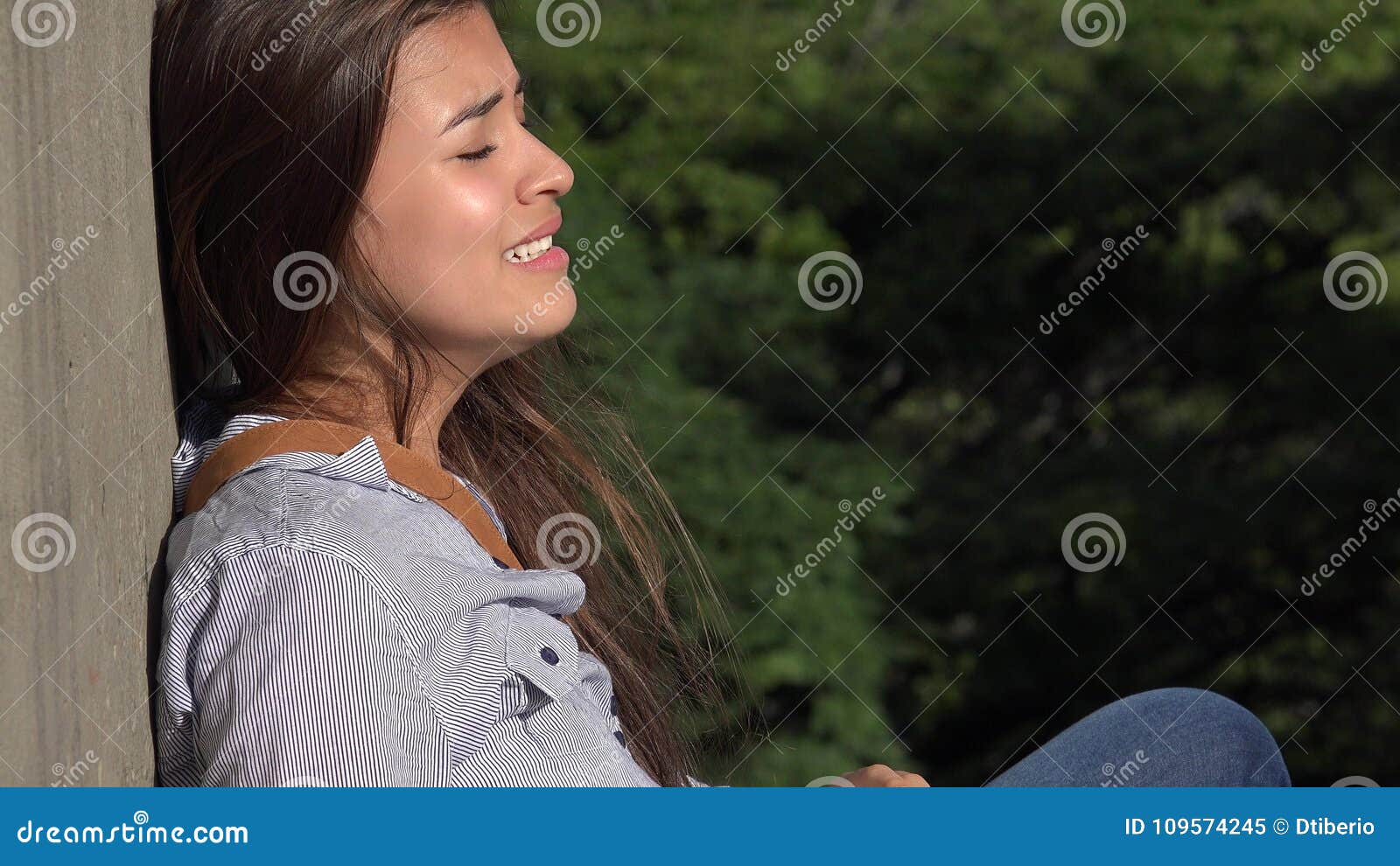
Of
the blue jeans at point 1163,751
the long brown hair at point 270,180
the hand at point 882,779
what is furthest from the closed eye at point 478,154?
the blue jeans at point 1163,751

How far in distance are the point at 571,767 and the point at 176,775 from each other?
36 cm

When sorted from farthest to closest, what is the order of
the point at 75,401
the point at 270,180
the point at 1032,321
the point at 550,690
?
1. the point at 1032,321
2. the point at 270,180
3. the point at 550,690
4. the point at 75,401

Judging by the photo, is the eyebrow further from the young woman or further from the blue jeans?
the blue jeans

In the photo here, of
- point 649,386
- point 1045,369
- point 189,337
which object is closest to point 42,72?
point 189,337

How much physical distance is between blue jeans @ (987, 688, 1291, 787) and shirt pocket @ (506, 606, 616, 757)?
0.62m

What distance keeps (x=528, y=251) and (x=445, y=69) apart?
0.74 ft

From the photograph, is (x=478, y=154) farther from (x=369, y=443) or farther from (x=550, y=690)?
(x=550, y=690)

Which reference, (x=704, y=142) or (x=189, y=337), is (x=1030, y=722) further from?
(x=189, y=337)

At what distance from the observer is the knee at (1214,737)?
6.15 feet

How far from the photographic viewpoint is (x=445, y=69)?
1.60 m

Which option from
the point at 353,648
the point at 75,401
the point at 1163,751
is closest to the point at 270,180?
the point at 75,401

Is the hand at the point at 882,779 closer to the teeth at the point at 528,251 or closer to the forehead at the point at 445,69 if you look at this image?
the teeth at the point at 528,251

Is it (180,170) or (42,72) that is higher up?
(42,72)

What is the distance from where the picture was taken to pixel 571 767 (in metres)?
1.41
